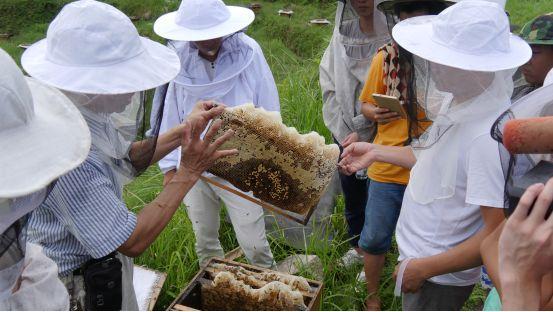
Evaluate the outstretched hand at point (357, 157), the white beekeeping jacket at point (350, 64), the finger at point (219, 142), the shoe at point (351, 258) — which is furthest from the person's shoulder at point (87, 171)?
the shoe at point (351, 258)

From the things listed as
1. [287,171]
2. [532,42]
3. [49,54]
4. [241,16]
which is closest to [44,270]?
[49,54]

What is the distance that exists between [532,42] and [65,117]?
8.54ft

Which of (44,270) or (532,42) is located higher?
(532,42)

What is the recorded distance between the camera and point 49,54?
201 centimetres

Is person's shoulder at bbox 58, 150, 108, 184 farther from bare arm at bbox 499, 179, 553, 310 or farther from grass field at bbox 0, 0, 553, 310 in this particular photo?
grass field at bbox 0, 0, 553, 310

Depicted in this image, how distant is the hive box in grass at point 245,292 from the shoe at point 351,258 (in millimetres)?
1104

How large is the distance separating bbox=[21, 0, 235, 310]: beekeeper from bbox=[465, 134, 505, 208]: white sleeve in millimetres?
1209

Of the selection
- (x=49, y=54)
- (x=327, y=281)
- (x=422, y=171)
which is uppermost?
(x=49, y=54)

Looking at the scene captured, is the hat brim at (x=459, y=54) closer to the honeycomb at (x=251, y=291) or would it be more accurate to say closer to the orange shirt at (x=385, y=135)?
the orange shirt at (x=385, y=135)

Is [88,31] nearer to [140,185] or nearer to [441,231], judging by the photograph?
[441,231]

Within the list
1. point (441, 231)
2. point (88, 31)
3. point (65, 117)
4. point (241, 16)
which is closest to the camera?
point (65, 117)

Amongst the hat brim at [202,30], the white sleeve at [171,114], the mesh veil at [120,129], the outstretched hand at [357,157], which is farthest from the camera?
the white sleeve at [171,114]

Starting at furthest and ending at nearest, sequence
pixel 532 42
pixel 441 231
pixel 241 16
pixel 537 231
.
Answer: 1. pixel 241 16
2. pixel 532 42
3. pixel 441 231
4. pixel 537 231

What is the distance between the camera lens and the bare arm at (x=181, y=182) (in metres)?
2.12
